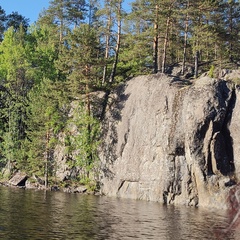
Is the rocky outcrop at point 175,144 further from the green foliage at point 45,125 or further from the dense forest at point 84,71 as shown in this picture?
the green foliage at point 45,125

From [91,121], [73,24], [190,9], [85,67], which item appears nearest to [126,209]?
[91,121]

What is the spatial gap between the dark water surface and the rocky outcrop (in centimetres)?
520

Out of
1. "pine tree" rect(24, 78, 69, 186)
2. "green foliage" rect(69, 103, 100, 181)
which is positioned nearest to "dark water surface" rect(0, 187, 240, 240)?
"green foliage" rect(69, 103, 100, 181)

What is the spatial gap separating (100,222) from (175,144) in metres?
18.1

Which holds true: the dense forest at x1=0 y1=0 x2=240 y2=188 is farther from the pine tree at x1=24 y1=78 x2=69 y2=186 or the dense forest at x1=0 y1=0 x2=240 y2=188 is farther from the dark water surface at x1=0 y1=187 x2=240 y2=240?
the dark water surface at x1=0 y1=187 x2=240 y2=240

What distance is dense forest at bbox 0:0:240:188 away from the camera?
163ft

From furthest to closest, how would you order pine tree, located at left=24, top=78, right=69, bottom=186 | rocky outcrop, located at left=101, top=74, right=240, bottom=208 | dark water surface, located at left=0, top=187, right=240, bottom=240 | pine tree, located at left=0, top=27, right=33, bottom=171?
pine tree, located at left=0, top=27, right=33, bottom=171 < pine tree, located at left=24, top=78, right=69, bottom=186 < rocky outcrop, located at left=101, top=74, right=240, bottom=208 < dark water surface, located at left=0, top=187, right=240, bottom=240

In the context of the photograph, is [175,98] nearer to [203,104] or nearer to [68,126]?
[203,104]

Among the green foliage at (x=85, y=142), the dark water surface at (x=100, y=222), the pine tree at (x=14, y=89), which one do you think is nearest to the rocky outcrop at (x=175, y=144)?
the green foliage at (x=85, y=142)

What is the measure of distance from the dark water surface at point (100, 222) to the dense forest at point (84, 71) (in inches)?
684

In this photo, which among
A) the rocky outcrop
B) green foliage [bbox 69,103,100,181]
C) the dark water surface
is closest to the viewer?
the dark water surface

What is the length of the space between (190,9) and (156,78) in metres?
9.98

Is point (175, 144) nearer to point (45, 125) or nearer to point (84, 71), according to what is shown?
point (84, 71)

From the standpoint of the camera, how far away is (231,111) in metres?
41.0
